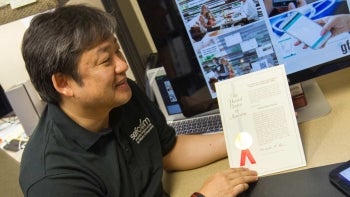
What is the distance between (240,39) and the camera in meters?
1.09

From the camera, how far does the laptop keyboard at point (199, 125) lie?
125cm

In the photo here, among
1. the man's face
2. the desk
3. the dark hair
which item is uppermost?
the dark hair

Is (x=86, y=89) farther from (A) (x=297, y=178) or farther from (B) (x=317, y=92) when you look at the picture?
(B) (x=317, y=92)

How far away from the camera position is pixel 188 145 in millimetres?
1221

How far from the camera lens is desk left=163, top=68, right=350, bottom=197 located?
98 centimetres

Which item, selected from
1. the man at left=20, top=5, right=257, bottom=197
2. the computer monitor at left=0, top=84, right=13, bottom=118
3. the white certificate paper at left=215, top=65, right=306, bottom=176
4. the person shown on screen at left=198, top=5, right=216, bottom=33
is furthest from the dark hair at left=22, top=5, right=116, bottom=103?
the computer monitor at left=0, top=84, right=13, bottom=118

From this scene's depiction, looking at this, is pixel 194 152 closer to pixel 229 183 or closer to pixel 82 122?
pixel 229 183

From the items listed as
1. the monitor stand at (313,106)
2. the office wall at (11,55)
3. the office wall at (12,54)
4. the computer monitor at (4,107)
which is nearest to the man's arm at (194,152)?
the monitor stand at (313,106)

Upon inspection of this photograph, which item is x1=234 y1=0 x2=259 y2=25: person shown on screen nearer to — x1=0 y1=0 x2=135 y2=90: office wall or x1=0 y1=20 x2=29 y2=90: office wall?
x1=0 y1=0 x2=135 y2=90: office wall

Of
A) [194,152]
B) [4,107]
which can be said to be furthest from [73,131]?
[4,107]

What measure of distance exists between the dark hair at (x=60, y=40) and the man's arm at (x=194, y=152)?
41 centimetres

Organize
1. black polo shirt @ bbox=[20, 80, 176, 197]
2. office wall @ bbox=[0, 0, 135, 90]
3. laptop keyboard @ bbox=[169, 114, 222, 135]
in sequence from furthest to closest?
office wall @ bbox=[0, 0, 135, 90] < laptop keyboard @ bbox=[169, 114, 222, 135] < black polo shirt @ bbox=[20, 80, 176, 197]

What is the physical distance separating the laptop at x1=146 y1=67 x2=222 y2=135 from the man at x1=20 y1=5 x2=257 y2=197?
0.16 meters

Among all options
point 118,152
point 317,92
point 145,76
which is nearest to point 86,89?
point 118,152
